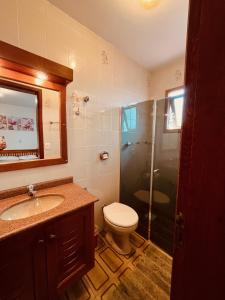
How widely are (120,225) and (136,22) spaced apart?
2115 millimetres

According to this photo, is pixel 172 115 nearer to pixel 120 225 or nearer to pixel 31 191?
pixel 120 225

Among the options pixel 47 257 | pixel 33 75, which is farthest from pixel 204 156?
pixel 33 75

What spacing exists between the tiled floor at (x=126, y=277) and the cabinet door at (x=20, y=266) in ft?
1.62

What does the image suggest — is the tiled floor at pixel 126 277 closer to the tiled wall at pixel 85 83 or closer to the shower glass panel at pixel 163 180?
the shower glass panel at pixel 163 180

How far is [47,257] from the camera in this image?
37.6 inches

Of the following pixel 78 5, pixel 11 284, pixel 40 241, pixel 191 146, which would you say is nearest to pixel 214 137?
pixel 191 146

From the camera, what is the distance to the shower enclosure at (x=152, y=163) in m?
1.77

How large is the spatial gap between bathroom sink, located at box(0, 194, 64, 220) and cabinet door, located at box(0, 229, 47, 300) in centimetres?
30

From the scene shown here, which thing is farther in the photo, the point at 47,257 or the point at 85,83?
Result: the point at 85,83

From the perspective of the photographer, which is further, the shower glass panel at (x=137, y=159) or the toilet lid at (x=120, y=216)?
the shower glass panel at (x=137, y=159)

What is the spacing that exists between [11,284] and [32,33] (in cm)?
183

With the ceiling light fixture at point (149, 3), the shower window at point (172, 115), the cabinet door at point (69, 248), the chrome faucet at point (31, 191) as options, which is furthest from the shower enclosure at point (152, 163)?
the chrome faucet at point (31, 191)

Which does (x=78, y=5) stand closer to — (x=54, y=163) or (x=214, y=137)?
(x=54, y=163)

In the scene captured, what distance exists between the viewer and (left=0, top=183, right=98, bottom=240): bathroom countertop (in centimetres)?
81
